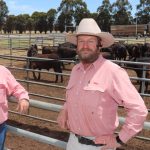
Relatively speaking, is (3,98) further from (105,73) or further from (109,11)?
(109,11)

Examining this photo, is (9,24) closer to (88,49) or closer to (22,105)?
(22,105)

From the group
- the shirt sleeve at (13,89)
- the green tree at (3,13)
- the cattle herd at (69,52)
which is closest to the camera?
the shirt sleeve at (13,89)

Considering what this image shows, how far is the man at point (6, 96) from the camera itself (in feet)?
10.8

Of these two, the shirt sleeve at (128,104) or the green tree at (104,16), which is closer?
the shirt sleeve at (128,104)

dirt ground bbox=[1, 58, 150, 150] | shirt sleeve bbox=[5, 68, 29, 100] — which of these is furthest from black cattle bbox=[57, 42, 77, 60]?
shirt sleeve bbox=[5, 68, 29, 100]

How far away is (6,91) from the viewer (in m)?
3.38

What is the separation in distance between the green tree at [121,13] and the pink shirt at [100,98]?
286 feet

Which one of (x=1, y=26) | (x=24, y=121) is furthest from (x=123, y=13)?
(x=24, y=121)

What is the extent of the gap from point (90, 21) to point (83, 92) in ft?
1.78

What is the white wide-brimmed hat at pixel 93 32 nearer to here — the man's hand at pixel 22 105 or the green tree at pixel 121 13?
the man's hand at pixel 22 105

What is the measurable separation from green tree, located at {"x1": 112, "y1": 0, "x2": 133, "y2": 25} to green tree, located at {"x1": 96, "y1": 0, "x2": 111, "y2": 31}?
1.53 meters

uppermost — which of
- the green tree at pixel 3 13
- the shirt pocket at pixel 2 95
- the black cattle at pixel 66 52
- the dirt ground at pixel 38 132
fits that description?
the green tree at pixel 3 13

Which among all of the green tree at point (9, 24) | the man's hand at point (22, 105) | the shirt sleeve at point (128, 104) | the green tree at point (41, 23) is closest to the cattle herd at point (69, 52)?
the man's hand at point (22, 105)

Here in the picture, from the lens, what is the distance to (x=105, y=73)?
8.89 ft
